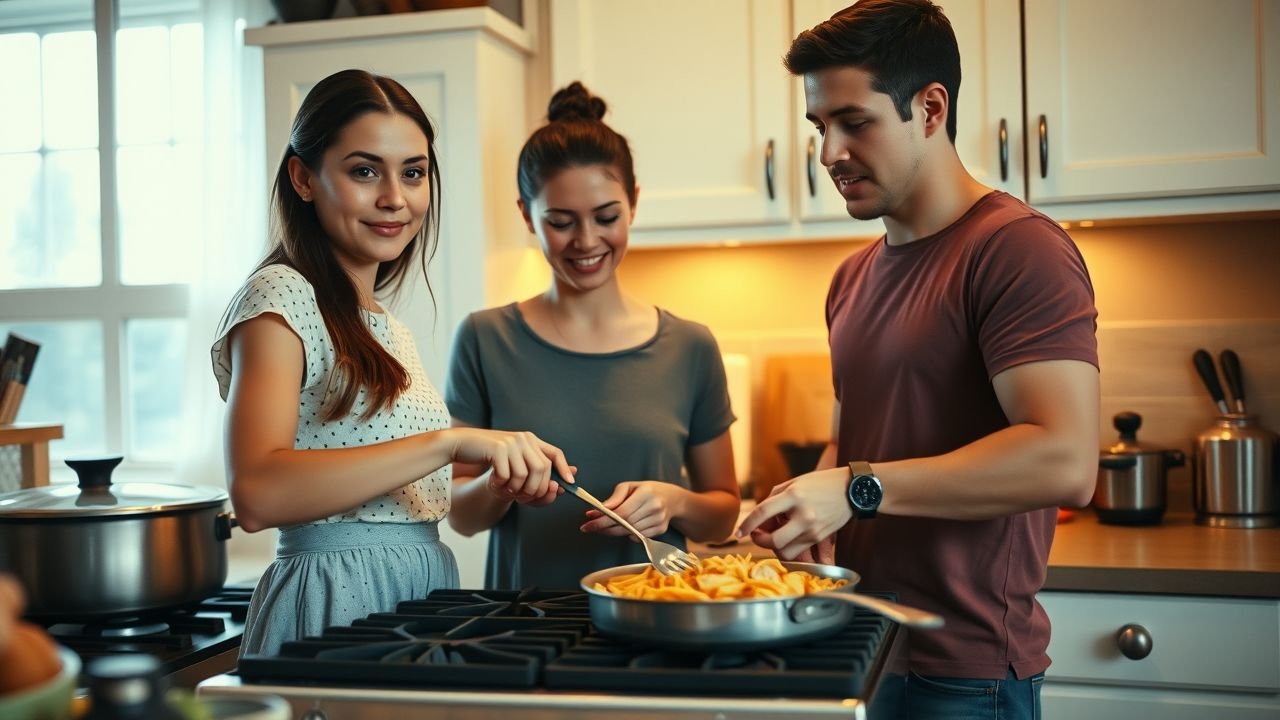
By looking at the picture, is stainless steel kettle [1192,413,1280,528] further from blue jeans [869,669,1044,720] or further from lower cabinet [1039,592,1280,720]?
blue jeans [869,669,1044,720]

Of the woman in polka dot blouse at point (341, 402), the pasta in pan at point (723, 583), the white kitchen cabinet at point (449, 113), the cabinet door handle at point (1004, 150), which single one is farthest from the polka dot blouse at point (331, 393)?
the cabinet door handle at point (1004, 150)

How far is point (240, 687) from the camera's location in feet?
3.07

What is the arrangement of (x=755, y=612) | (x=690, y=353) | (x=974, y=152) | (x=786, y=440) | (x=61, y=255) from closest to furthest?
(x=755, y=612) → (x=690, y=353) → (x=974, y=152) → (x=786, y=440) → (x=61, y=255)

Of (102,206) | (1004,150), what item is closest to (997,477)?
(1004,150)

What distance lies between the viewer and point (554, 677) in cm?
90

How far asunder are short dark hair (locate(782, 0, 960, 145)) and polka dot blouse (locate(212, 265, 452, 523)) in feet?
2.05

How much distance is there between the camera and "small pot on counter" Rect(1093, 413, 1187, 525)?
7.47ft

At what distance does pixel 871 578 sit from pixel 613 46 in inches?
56.6

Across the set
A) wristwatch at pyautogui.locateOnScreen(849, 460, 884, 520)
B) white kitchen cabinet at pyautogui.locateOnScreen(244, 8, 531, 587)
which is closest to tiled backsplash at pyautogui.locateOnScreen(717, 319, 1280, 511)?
white kitchen cabinet at pyautogui.locateOnScreen(244, 8, 531, 587)

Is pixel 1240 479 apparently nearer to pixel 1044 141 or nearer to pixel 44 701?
pixel 1044 141

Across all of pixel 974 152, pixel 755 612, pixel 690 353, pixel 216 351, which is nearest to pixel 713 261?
pixel 974 152

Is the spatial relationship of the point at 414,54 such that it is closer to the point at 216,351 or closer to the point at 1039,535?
the point at 216,351

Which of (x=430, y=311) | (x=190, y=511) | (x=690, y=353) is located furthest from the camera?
(x=430, y=311)

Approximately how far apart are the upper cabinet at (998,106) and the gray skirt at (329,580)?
127 cm
